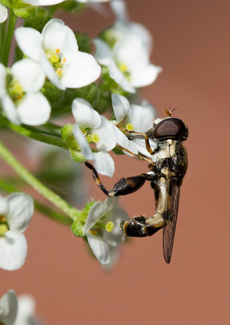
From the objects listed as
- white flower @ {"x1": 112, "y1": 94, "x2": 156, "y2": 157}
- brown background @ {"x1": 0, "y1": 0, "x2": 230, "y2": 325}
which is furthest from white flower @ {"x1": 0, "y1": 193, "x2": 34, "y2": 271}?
brown background @ {"x1": 0, "y1": 0, "x2": 230, "y2": 325}

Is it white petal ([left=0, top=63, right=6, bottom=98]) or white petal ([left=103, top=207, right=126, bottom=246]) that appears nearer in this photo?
white petal ([left=0, top=63, right=6, bottom=98])

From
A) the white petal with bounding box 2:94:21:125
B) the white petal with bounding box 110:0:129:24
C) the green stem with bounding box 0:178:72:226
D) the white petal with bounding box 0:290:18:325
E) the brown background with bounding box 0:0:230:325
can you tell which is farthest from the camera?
the brown background with bounding box 0:0:230:325

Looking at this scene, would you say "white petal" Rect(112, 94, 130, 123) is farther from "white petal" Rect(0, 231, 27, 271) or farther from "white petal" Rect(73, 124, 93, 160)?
"white petal" Rect(0, 231, 27, 271)

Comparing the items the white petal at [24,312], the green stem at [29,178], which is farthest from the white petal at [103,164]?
the white petal at [24,312]

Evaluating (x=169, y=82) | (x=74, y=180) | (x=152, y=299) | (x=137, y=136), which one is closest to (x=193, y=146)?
(x=169, y=82)

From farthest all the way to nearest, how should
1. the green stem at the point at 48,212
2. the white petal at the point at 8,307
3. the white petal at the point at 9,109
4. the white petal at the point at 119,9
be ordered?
the white petal at the point at 119,9 < the green stem at the point at 48,212 < the white petal at the point at 8,307 < the white petal at the point at 9,109

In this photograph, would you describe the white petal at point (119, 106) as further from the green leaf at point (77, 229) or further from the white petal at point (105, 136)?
the green leaf at point (77, 229)
